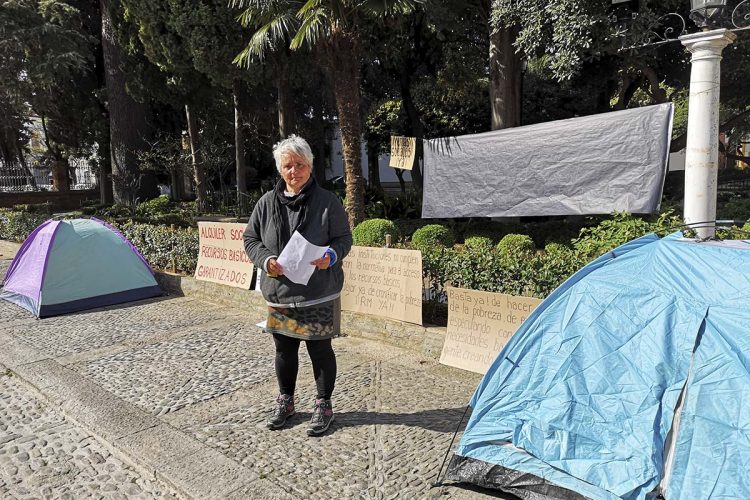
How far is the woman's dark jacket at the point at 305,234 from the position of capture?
11.0 feet

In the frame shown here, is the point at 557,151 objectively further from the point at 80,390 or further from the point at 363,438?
the point at 80,390

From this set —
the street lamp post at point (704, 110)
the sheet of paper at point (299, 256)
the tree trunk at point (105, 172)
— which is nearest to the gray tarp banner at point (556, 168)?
the street lamp post at point (704, 110)

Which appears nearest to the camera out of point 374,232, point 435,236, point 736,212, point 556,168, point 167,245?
point 556,168

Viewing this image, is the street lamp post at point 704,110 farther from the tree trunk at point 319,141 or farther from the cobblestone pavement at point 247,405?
the tree trunk at point 319,141

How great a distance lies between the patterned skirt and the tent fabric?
3.53 feet

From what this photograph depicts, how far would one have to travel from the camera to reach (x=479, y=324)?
15.1 ft

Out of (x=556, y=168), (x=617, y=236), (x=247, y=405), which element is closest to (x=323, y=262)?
(x=247, y=405)

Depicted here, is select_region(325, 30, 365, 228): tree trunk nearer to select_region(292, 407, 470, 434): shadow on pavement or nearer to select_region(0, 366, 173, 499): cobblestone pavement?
select_region(292, 407, 470, 434): shadow on pavement

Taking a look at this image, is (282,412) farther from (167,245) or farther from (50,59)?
(50,59)

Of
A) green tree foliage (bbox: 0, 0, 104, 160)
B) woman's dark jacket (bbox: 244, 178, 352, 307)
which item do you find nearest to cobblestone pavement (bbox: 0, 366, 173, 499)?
woman's dark jacket (bbox: 244, 178, 352, 307)

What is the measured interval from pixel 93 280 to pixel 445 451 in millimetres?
5831

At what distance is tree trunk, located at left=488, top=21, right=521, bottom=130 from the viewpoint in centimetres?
1065

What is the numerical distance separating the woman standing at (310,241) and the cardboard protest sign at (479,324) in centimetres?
157

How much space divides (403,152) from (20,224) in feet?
33.3
